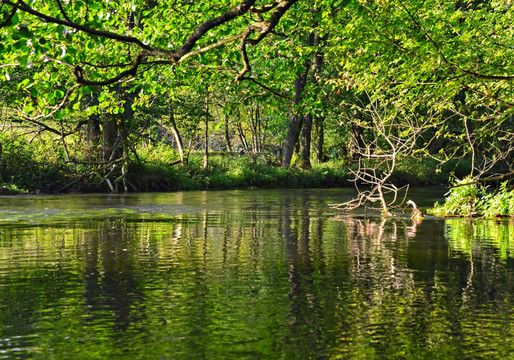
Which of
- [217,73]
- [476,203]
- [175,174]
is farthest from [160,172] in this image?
[217,73]

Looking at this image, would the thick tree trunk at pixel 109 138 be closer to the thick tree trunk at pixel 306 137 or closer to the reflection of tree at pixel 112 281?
the thick tree trunk at pixel 306 137

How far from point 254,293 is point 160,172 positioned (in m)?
31.2

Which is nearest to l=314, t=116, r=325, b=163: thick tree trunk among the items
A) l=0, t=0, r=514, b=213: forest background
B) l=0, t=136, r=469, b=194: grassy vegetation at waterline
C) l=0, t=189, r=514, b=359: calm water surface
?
l=0, t=136, r=469, b=194: grassy vegetation at waterline

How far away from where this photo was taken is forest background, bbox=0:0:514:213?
11258mm

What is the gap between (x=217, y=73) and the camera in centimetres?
1614

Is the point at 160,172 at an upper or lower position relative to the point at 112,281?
upper

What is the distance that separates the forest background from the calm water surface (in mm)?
2833

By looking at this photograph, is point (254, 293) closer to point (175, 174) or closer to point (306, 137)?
point (175, 174)

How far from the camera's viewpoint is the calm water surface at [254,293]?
19.5 ft

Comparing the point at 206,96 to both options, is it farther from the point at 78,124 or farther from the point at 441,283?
the point at 441,283

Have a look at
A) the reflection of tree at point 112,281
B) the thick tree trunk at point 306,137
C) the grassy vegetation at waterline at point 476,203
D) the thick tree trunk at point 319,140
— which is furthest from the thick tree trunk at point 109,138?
the thick tree trunk at point 319,140

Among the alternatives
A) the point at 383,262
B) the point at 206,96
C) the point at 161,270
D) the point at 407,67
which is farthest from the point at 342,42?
the point at 206,96

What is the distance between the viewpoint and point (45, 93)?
11.5m

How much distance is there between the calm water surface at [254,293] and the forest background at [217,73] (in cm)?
283
